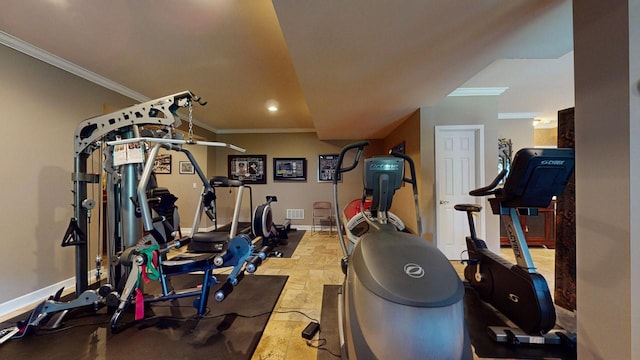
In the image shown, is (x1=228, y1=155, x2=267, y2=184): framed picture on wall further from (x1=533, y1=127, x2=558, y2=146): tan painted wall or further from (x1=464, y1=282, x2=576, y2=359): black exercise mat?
(x1=533, y1=127, x2=558, y2=146): tan painted wall

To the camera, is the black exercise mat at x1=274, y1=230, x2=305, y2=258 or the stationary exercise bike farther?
the black exercise mat at x1=274, y1=230, x2=305, y2=258

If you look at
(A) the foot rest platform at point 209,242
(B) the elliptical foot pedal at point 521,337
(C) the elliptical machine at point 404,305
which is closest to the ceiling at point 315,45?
(C) the elliptical machine at point 404,305

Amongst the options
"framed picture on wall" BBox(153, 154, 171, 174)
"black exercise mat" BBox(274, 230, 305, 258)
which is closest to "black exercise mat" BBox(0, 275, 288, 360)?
"black exercise mat" BBox(274, 230, 305, 258)

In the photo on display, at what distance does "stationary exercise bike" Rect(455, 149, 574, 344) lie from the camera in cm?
160

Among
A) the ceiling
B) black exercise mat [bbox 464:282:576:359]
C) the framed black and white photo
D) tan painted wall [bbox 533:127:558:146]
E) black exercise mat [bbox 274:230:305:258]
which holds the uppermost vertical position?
the ceiling

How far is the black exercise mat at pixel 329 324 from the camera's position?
1610 millimetres

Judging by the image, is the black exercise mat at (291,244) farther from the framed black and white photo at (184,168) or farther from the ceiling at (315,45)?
the framed black and white photo at (184,168)

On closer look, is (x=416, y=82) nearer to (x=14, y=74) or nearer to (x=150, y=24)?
(x=150, y=24)

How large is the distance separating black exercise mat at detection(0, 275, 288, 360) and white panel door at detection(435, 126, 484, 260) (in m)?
2.79

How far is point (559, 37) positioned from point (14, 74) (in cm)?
500

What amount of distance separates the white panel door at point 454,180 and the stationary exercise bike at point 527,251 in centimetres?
153

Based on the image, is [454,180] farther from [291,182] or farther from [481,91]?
[291,182]

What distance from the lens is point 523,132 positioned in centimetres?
457

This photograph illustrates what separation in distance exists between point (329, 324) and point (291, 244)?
2.67 meters
